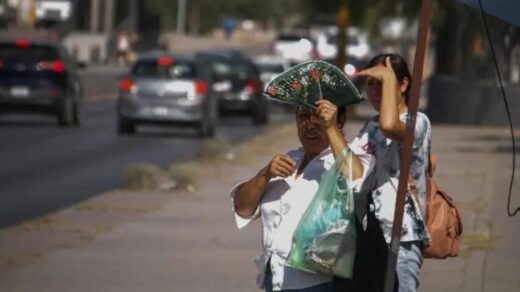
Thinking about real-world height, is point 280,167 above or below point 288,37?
above

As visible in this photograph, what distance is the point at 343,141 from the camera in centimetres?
612

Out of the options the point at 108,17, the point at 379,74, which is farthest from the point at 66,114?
the point at 108,17

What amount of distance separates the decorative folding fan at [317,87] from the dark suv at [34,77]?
26648mm

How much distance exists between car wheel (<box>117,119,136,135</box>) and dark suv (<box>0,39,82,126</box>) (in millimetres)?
1606

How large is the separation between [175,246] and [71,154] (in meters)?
12.8

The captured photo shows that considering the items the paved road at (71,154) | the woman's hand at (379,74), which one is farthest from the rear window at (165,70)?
the woman's hand at (379,74)

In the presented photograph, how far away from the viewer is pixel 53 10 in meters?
79.8

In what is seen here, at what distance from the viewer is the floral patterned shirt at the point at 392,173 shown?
689cm

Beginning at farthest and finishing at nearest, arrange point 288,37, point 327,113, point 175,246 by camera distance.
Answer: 1. point 288,37
2. point 175,246
3. point 327,113

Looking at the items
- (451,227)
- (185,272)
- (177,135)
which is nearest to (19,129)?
(177,135)

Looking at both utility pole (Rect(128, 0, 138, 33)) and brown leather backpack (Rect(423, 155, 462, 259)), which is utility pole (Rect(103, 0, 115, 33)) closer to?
utility pole (Rect(128, 0, 138, 33))

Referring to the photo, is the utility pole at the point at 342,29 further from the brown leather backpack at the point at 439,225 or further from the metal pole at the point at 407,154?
the metal pole at the point at 407,154

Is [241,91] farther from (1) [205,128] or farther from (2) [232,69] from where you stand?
(1) [205,128]

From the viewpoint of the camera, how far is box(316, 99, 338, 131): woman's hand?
608cm
